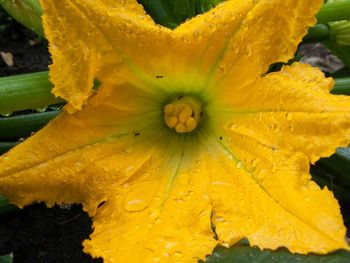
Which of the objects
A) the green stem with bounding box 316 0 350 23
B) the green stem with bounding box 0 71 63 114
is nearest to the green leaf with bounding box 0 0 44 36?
the green stem with bounding box 0 71 63 114

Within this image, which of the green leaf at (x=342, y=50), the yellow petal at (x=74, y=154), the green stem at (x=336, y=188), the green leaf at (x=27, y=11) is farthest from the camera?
the green leaf at (x=342, y=50)

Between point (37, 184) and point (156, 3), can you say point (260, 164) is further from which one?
point (156, 3)

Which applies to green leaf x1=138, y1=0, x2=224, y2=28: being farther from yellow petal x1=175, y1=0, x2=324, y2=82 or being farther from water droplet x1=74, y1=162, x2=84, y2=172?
water droplet x1=74, y1=162, x2=84, y2=172

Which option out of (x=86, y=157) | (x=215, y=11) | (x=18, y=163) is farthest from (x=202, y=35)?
(x=18, y=163)

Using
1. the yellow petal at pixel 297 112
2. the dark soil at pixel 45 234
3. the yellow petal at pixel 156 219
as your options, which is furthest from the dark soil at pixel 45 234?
the yellow petal at pixel 297 112

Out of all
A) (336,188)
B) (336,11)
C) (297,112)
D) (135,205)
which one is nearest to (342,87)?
(336,11)

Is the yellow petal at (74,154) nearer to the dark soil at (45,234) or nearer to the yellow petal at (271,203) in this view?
the yellow petal at (271,203)

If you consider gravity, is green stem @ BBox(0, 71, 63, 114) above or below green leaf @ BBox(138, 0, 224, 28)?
below
